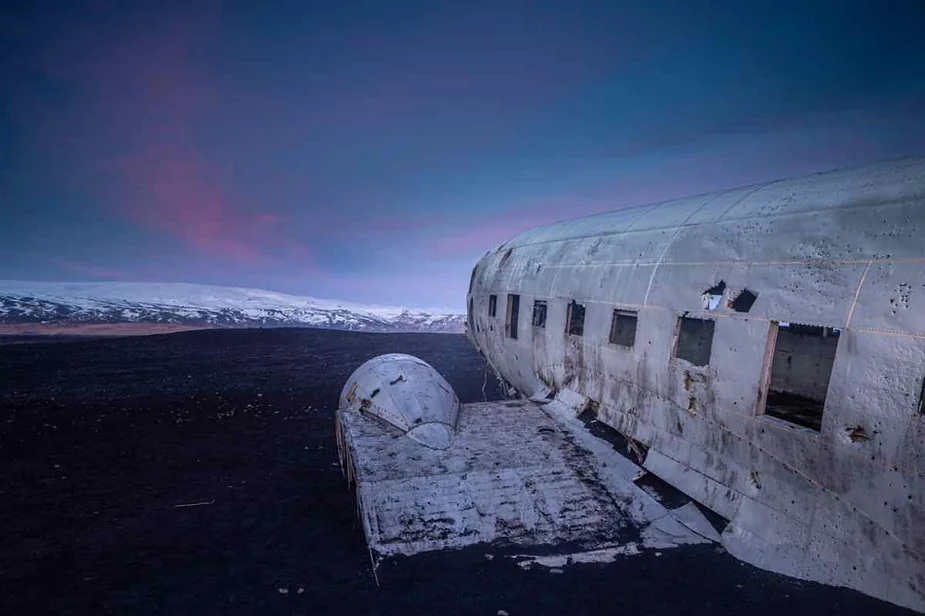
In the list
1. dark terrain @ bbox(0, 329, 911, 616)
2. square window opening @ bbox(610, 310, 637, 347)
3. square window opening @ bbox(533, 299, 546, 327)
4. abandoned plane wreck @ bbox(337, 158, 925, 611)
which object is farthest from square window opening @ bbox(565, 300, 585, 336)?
dark terrain @ bbox(0, 329, 911, 616)

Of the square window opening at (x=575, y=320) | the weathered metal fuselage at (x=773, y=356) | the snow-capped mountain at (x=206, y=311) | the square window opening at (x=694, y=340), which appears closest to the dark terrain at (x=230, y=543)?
the weathered metal fuselage at (x=773, y=356)

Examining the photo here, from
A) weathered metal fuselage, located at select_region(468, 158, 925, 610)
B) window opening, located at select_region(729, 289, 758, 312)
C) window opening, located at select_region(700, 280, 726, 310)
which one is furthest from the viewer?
window opening, located at select_region(700, 280, 726, 310)

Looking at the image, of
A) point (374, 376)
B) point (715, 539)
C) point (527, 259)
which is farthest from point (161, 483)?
point (715, 539)

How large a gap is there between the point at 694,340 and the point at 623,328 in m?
1.69

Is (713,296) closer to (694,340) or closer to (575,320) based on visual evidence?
(694,340)

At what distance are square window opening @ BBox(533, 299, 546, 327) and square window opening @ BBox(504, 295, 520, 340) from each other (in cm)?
98

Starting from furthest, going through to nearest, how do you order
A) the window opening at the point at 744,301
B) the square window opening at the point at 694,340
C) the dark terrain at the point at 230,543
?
the square window opening at the point at 694,340, the window opening at the point at 744,301, the dark terrain at the point at 230,543

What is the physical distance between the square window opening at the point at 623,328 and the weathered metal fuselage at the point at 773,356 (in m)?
0.04

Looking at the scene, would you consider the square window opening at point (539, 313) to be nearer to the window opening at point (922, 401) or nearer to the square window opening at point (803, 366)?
the square window opening at point (803, 366)

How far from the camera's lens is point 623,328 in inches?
357

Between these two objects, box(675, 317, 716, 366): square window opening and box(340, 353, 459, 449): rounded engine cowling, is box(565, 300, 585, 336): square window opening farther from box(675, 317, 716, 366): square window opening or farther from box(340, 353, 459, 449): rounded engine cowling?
box(340, 353, 459, 449): rounded engine cowling

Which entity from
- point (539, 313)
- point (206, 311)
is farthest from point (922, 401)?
point (206, 311)

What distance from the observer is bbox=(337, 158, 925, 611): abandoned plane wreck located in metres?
5.29

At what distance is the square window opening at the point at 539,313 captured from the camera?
11.9m
